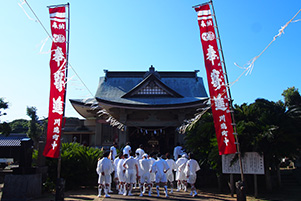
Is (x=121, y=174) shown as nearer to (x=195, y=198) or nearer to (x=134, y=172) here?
(x=134, y=172)

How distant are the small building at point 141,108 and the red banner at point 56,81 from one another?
7285mm

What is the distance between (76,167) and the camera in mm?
10945

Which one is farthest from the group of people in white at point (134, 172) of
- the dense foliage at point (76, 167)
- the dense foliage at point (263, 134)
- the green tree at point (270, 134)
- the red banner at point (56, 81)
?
the green tree at point (270, 134)

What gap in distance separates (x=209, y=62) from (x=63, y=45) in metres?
5.08

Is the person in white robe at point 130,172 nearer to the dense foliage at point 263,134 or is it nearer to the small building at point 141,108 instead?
the dense foliage at point 263,134

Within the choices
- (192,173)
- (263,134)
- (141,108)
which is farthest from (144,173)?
(141,108)

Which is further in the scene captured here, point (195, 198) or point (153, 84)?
point (153, 84)

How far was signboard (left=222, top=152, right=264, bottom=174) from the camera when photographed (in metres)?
8.94

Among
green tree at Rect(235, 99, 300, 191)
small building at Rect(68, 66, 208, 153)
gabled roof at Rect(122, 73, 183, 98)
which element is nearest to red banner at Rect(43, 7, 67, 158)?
green tree at Rect(235, 99, 300, 191)

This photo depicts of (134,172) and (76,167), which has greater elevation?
(76,167)

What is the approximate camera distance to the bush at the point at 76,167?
1063 centimetres

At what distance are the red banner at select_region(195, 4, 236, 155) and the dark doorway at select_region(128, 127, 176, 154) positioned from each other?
13.1m

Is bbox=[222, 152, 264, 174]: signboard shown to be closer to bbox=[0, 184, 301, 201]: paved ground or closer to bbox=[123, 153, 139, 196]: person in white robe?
bbox=[0, 184, 301, 201]: paved ground

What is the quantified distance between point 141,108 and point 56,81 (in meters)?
10.2
